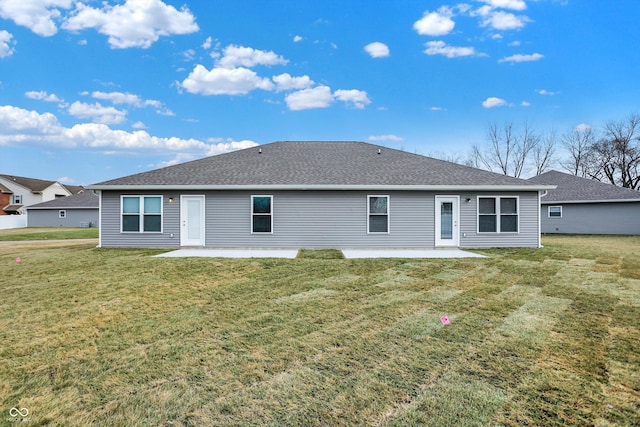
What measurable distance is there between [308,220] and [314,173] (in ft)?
6.34

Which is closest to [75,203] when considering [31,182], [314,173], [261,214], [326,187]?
[31,182]

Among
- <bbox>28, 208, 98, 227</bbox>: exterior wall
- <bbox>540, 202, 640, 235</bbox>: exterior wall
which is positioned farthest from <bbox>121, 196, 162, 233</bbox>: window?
<bbox>540, 202, 640, 235</bbox>: exterior wall

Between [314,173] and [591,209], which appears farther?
[591,209]

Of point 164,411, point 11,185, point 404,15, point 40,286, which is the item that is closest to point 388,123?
point 404,15

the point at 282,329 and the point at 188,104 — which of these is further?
the point at 188,104

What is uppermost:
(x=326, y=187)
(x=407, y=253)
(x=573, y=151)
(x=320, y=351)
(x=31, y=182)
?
(x=573, y=151)

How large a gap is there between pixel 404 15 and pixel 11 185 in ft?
160

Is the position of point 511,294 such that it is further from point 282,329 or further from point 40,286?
point 40,286

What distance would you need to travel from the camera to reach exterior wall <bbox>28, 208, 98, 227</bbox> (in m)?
29.3

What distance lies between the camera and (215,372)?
3057mm

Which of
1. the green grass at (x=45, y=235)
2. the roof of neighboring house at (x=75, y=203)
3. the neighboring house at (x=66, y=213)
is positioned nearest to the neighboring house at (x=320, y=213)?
the green grass at (x=45, y=235)

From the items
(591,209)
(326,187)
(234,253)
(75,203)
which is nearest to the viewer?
(234,253)

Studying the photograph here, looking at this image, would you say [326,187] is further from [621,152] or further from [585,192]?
[621,152]

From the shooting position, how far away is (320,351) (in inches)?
138
